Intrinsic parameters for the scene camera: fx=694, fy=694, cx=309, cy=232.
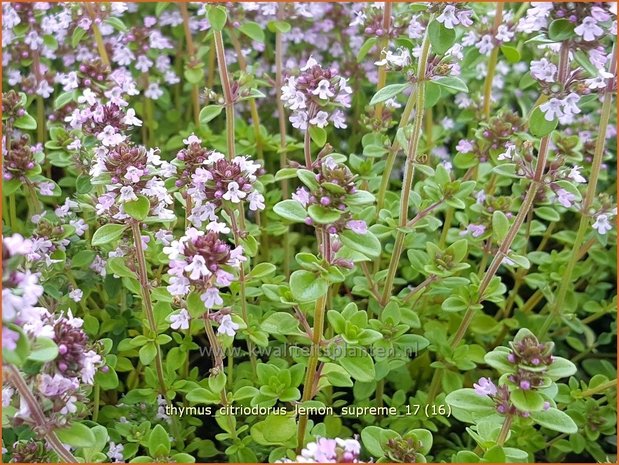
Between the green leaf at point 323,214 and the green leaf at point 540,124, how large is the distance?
29.8 inches

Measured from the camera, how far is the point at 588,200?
116 inches

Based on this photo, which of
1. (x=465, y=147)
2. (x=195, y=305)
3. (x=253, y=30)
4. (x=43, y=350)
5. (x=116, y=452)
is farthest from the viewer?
(x=253, y=30)

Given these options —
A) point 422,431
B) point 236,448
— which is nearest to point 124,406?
point 236,448

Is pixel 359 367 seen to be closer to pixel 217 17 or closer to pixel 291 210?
pixel 291 210

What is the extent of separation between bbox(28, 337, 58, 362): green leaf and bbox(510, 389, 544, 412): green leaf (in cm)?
128

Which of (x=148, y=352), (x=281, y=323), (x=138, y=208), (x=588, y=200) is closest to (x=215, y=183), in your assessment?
(x=138, y=208)

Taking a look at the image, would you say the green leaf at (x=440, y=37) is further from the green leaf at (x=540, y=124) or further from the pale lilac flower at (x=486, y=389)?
the pale lilac flower at (x=486, y=389)

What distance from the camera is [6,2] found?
134 inches

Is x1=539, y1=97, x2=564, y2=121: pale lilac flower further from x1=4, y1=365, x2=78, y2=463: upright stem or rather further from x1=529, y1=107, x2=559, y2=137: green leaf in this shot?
x1=4, y1=365, x2=78, y2=463: upright stem

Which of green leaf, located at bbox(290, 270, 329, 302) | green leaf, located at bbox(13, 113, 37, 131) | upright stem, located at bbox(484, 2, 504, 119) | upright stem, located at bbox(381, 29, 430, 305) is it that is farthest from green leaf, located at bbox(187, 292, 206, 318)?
upright stem, located at bbox(484, 2, 504, 119)

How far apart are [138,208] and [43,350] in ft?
2.15

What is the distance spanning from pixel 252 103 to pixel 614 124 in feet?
7.32

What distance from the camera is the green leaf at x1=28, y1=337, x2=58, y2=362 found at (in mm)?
1741

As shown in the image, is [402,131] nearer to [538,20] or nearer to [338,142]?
[538,20]
